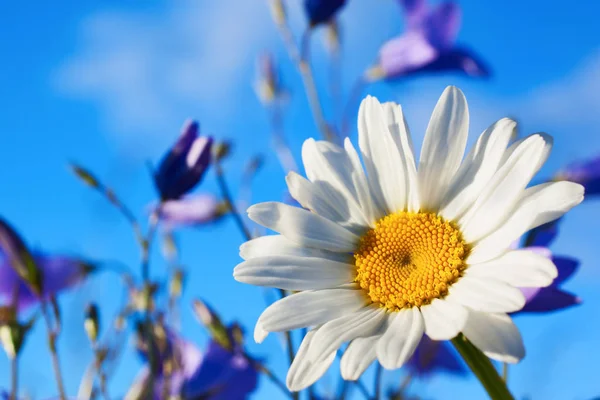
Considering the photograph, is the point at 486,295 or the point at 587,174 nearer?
the point at 486,295

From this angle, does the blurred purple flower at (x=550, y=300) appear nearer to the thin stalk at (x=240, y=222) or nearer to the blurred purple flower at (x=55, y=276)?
the thin stalk at (x=240, y=222)

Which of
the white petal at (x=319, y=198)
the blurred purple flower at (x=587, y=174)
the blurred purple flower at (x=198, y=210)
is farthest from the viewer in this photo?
the blurred purple flower at (x=198, y=210)

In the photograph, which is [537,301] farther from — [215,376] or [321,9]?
[321,9]

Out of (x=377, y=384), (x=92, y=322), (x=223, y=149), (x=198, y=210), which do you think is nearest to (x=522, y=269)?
(x=377, y=384)

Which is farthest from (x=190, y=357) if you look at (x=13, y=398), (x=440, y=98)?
(x=440, y=98)

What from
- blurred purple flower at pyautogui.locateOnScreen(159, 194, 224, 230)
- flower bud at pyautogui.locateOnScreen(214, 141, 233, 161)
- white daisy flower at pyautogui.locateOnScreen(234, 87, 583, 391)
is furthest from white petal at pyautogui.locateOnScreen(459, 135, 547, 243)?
blurred purple flower at pyautogui.locateOnScreen(159, 194, 224, 230)

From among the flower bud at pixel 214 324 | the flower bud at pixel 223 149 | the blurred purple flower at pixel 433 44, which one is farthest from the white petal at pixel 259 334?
the blurred purple flower at pixel 433 44

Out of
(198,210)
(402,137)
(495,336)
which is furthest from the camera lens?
(198,210)
